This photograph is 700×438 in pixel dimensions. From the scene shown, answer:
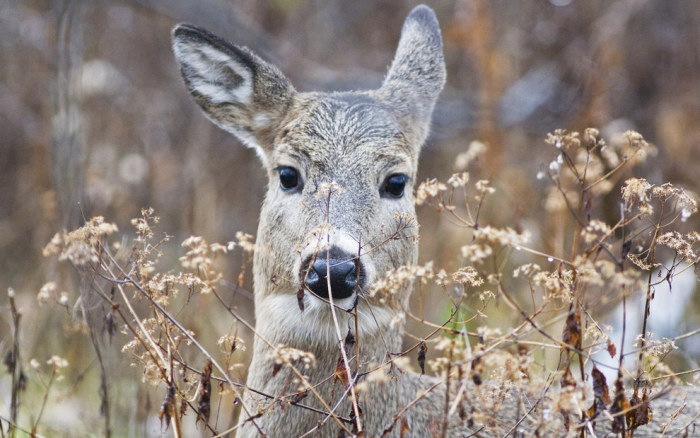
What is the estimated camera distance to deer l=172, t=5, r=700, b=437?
360 centimetres

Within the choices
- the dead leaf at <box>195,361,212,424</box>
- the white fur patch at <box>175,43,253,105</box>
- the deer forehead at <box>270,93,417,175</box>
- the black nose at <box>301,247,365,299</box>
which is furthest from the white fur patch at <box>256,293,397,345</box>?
the white fur patch at <box>175,43,253,105</box>

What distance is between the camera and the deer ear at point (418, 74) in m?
5.16

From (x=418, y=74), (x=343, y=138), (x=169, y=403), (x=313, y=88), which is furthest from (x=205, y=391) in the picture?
(x=313, y=88)

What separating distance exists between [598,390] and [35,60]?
856cm

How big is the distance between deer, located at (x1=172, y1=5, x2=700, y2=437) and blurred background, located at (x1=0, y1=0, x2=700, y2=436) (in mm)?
2665

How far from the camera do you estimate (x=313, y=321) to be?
3.99m

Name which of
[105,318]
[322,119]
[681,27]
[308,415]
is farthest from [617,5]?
[105,318]

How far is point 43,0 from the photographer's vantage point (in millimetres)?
10383

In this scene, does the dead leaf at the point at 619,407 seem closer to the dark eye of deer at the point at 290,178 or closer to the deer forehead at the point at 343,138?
the deer forehead at the point at 343,138

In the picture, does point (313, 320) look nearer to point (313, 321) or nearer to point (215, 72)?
point (313, 321)

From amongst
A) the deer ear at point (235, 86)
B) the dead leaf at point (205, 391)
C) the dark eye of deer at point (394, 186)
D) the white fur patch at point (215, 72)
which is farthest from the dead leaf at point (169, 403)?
the white fur patch at point (215, 72)

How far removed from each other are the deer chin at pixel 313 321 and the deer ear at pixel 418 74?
4.73 feet

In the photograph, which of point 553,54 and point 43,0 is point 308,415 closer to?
point 553,54

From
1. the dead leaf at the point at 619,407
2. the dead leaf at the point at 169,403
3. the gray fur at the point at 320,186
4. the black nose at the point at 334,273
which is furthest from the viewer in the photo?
the gray fur at the point at 320,186
